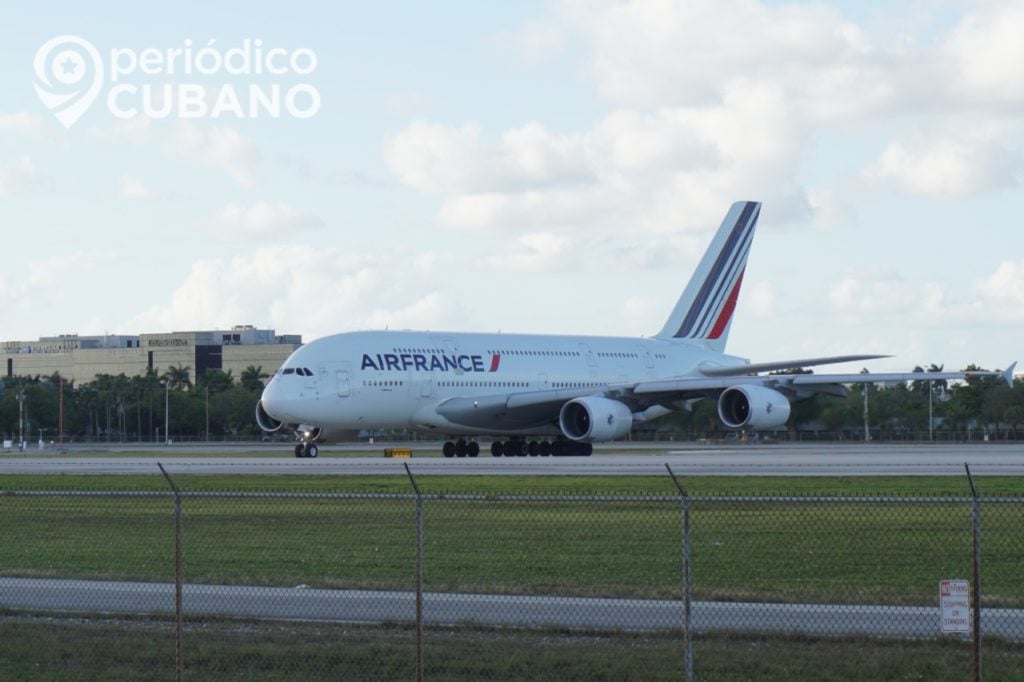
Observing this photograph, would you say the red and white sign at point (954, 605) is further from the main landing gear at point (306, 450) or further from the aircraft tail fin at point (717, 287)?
the aircraft tail fin at point (717, 287)

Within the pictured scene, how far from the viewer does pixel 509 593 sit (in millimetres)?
18781

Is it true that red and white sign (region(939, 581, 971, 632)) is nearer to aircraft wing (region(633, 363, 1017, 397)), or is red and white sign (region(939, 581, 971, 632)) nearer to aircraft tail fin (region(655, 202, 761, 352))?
aircraft wing (region(633, 363, 1017, 397))

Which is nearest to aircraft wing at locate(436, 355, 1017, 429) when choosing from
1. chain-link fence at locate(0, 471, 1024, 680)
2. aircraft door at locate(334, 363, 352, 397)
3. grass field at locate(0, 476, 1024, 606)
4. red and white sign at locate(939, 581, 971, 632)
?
aircraft door at locate(334, 363, 352, 397)

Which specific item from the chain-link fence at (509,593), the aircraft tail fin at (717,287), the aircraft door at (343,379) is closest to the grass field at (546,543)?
the chain-link fence at (509,593)

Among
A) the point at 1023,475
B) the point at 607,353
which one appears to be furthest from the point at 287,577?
the point at 607,353

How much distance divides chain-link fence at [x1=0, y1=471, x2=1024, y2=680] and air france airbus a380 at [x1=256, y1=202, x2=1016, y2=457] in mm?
26812

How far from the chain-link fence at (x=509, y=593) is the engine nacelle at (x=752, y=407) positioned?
28001 mm

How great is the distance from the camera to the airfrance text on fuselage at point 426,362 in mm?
57350

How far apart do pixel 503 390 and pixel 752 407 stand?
9.88m

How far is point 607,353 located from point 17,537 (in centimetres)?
4210

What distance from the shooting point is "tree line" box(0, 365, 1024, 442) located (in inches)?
3548

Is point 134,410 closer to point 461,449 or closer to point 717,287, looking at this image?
point 717,287

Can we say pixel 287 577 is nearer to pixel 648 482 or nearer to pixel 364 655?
pixel 364 655

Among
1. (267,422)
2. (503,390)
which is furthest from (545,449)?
(267,422)
